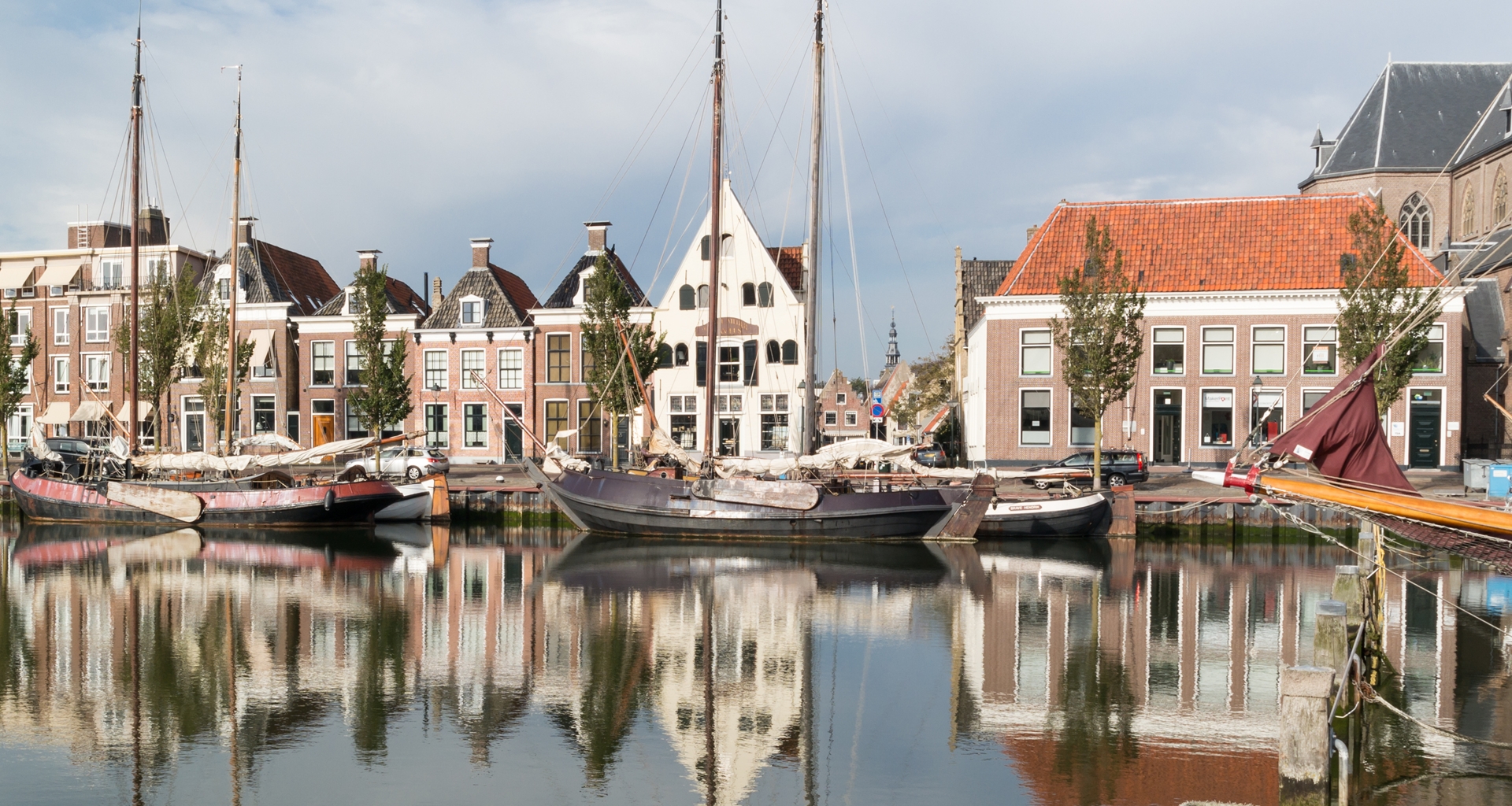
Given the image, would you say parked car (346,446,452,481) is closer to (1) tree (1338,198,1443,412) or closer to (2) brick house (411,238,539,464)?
(2) brick house (411,238,539,464)

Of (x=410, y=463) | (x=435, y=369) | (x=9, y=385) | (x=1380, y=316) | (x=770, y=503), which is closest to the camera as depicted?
(x=770, y=503)

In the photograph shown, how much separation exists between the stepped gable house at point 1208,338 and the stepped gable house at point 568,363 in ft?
54.2

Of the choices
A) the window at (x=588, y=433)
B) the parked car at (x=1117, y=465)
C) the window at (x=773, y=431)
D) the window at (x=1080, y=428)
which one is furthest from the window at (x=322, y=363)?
the window at (x=1080, y=428)

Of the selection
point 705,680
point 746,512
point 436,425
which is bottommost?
point 705,680

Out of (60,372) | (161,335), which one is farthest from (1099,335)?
(60,372)

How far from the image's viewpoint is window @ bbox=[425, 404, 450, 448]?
52.0 meters

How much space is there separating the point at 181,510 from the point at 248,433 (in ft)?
66.9

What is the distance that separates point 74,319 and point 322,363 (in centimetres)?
1563

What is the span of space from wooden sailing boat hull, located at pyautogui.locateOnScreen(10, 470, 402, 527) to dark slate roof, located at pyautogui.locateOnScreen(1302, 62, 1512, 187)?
158ft

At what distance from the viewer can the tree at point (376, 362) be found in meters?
42.6

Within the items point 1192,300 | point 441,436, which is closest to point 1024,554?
point 1192,300

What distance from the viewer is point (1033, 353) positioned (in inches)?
1719

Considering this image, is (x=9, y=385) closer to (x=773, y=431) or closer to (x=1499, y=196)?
(x=773, y=431)

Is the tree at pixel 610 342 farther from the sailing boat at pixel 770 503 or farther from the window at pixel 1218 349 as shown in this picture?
the window at pixel 1218 349
